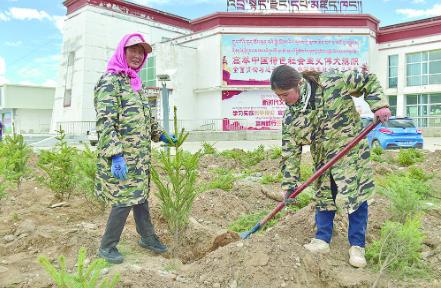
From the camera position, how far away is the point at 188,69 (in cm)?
2942

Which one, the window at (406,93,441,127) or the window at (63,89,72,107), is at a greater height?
the window at (63,89,72,107)

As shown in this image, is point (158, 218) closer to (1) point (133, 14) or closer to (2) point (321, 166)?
(2) point (321, 166)

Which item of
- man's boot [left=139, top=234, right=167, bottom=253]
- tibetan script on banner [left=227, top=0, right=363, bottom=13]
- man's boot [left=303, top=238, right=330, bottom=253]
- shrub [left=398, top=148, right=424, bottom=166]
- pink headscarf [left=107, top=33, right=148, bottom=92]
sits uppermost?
tibetan script on banner [left=227, top=0, right=363, bottom=13]

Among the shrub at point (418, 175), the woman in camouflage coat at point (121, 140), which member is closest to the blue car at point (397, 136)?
the shrub at point (418, 175)

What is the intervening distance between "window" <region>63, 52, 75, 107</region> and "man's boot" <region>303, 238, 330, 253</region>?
30381mm

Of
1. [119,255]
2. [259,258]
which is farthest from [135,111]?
[259,258]

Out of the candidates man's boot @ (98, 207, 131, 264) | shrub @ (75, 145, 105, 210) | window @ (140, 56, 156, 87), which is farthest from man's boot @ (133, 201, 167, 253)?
window @ (140, 56, 156, 87)

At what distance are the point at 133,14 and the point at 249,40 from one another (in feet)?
31.2

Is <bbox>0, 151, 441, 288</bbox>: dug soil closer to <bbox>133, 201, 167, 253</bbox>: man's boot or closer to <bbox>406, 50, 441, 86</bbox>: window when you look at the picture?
<bbox>133, 201, 167, 253</bbox>: man's boot

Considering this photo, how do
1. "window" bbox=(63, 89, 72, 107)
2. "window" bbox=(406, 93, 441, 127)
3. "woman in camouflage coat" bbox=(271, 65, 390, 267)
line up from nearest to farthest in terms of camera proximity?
"woman in camouflage coat" bbox=(271, 65, 390, 267)
"window" bbox=(406, 93, 441, 127)
"window" bbox=(63, 89, 72, 107)

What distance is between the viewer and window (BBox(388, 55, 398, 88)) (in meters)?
29.8

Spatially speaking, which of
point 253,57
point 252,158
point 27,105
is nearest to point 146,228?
point 252,158

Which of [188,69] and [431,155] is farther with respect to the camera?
[188,69]

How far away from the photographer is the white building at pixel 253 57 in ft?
92.9
